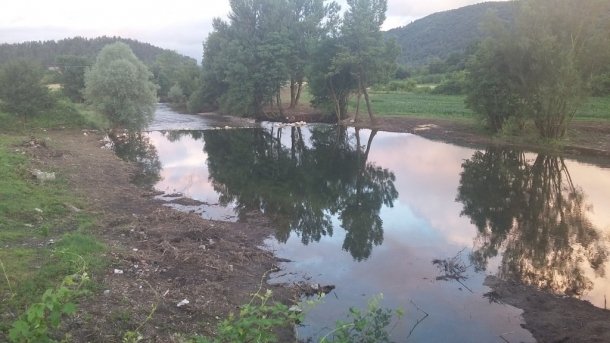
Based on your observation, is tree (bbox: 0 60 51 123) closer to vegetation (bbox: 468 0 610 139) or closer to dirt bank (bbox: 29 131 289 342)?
dirt bank (bbox: 29 131 289 342)

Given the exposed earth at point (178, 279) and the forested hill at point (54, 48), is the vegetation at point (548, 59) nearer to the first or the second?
the exposed earth at point (178, 279)

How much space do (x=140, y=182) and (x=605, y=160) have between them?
27129 millimetres

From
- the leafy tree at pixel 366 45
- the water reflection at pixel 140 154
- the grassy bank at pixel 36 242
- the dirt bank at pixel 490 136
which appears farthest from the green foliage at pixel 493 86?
the grassy bank at pixel 36 242

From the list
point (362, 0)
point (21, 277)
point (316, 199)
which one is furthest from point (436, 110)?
point (21, 277)

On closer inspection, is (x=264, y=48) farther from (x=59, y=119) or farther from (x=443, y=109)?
(x=59, y=119)

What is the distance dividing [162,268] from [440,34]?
156414mm

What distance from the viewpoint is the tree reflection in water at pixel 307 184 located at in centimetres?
1703

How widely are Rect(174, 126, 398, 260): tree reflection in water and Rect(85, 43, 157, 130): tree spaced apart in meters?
6.60

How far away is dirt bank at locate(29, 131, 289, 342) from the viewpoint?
27.8ft

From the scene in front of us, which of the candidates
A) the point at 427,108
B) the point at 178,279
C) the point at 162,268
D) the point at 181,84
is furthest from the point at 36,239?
the point at 181,84

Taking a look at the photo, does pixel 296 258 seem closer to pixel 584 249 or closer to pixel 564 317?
pixel 564 317

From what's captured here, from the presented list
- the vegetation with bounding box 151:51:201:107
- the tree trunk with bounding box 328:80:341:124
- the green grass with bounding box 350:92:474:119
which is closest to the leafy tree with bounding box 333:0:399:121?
the tree trunk with bounding box 328:80:341:124

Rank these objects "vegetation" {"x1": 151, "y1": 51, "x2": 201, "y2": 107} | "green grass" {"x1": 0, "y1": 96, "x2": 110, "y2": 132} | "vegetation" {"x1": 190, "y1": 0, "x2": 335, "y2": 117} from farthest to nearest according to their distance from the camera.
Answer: "vegetation" {"x1": 151, "y1": 51, "x2": 201, "y2": 107} → "vegetation" {"x1": 190, "y1": 0, "x2": 335, "y2": 117} → "green grass" {"x1": 0, "y1": 96, "x2": 110, "y2": 132}

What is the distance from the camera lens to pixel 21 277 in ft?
30.1
